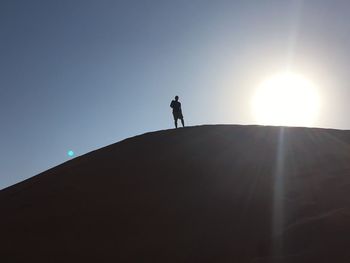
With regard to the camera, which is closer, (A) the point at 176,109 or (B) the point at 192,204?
(B) the point at 192,204

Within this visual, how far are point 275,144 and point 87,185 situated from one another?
18.4 feet

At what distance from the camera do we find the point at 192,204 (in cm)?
776

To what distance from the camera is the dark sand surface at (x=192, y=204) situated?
600 centimetres

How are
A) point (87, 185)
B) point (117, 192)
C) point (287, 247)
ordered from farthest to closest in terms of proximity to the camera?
point (87, 185), point (117, 192), point (287, 247)

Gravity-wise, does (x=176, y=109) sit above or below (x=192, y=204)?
above

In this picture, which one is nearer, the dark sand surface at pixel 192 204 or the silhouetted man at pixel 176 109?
the dark sand surface at pixel 192 204

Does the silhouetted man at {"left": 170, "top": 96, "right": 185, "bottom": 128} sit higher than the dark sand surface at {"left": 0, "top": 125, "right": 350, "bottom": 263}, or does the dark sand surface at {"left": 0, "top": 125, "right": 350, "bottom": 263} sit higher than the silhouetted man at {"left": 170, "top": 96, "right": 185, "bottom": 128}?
the silhouetted man at {"left": 170, "top": 96, "right": 185, "bottom": 128}

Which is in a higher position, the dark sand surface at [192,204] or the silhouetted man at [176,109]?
the silhouetted man at [176,109]

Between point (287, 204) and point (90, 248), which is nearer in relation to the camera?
point (90, 248)

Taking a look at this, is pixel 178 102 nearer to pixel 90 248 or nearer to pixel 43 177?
pixel 43 177

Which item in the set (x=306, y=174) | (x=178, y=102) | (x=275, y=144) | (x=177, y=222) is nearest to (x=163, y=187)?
(x=177, y=222)

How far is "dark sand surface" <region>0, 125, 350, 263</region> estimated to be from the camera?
600 centimetres

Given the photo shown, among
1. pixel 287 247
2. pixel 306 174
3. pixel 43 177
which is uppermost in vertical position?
pixel 43 177

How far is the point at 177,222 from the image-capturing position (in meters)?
7.04
